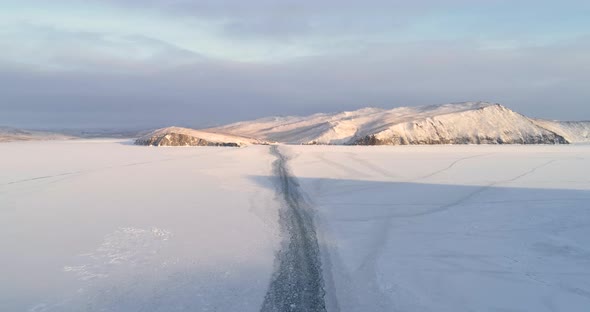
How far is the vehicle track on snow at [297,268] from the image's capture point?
430cm

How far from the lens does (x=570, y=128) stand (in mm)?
32375

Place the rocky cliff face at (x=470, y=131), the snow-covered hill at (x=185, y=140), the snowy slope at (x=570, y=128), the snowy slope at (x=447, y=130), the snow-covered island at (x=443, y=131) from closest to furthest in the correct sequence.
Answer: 1. the rocky cliff face at (x=470, y=131)
2. the snowy slope at (x=447, y=130)
3. the snow-covered island at (x=443, y=131)
4. the snow-covered hill at (x=185, y=140)
5. the snowy slope at (x=570, y=128)

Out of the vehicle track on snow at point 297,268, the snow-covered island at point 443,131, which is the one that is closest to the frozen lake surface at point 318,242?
the vehicle track on snow at point 297,268

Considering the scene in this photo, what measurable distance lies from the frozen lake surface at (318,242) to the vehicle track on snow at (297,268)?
0.09 meters

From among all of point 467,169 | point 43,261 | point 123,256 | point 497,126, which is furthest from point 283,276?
point 497,126

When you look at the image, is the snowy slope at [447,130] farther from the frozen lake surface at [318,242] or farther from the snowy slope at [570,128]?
the frozen lake surface at [318,242]

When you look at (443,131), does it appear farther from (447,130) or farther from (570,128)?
(570,128)

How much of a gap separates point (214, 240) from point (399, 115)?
94.3 ft

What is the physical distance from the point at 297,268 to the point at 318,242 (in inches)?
40.9

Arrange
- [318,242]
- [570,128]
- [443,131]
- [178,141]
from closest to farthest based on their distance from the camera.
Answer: [318,242] → [443,131] → [178,141] → [570,128]

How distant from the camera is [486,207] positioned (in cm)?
796

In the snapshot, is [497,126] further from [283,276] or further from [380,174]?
[283,276]

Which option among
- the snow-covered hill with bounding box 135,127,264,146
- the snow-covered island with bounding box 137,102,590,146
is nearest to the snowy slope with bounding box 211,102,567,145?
the snow-covered island with bounding box 137,102,590,146

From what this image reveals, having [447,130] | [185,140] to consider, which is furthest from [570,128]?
[185,140]
